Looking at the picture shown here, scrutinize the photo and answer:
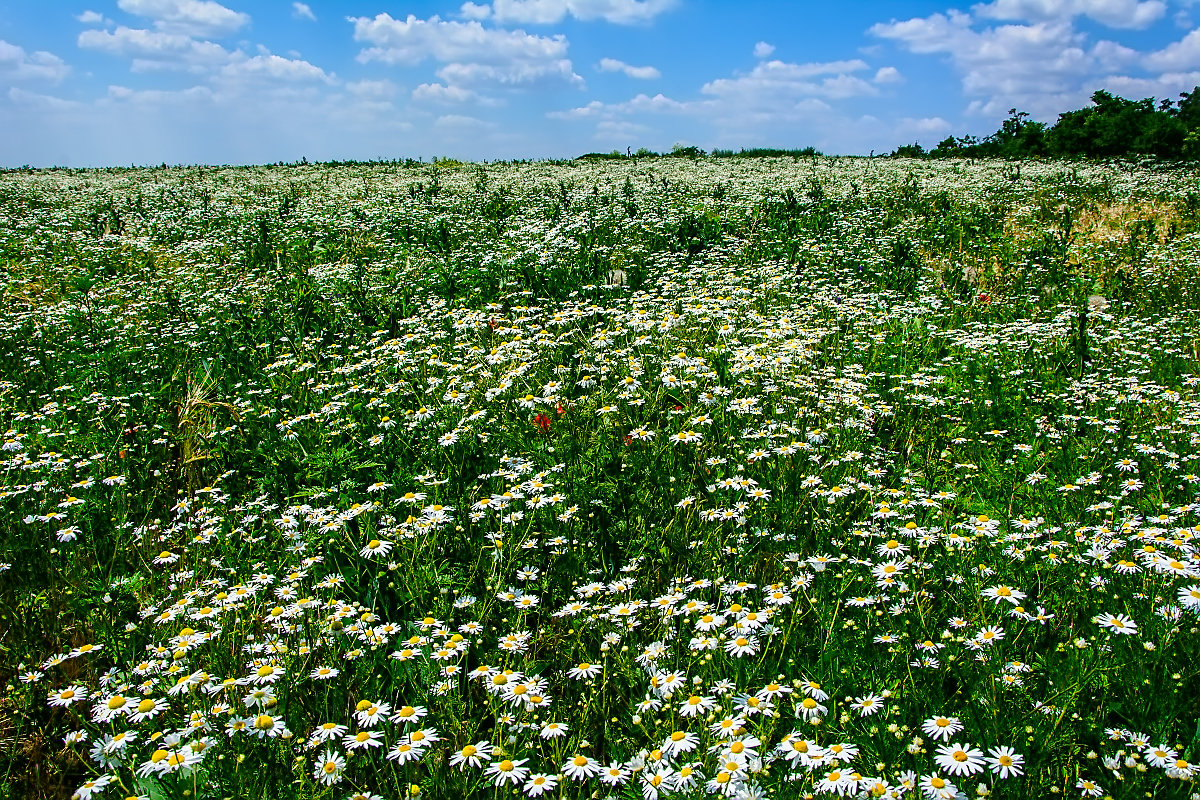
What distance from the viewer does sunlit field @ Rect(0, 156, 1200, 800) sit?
2.19 metres

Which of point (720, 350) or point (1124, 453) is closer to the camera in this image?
point (1124, 453)

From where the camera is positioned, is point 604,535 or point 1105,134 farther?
point 1105,134

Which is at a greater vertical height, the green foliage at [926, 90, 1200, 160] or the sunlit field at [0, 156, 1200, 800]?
the green foliage at [926, 90, 1200, 160]

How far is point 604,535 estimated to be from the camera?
3.40m

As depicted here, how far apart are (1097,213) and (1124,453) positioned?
11.2 meters

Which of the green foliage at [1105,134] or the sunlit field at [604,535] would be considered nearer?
the sunlit field at [604,535]

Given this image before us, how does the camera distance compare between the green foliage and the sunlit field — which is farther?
the green foliage

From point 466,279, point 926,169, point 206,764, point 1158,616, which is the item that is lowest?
point 206,764

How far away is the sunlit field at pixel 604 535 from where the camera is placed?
219cm

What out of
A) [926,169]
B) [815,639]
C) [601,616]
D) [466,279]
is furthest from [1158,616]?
[926,169]

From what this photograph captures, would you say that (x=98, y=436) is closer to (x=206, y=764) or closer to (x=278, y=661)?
(x=278, y=661)

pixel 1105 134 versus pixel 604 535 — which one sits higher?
pixel 1105 134

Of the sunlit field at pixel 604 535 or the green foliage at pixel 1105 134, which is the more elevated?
the green foliage at pixel 1105 134

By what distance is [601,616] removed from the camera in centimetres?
273
